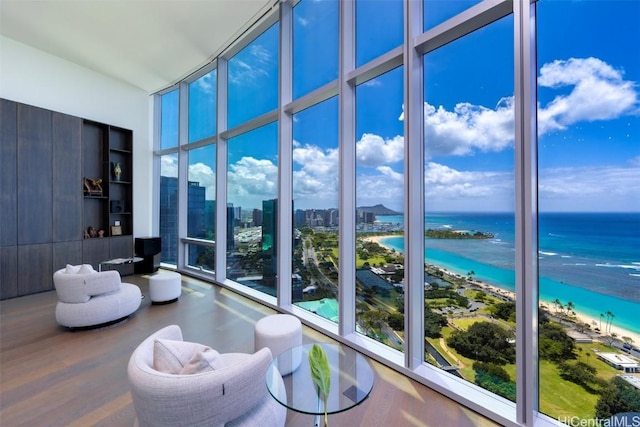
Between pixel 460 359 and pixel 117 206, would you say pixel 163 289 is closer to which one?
pixel 117 206

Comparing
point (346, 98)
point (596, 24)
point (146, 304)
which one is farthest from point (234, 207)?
point (596, 24)

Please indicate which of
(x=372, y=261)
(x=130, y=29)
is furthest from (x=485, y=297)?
(x=130, y=29)

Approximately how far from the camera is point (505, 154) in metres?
2.06

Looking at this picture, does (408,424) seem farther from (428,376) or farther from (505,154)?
(505,154)

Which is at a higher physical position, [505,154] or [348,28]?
[348,28]

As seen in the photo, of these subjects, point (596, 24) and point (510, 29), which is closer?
point (596, 24)

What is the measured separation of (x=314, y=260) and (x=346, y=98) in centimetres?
207

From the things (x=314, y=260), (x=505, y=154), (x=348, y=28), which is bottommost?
(x=314, y=260)

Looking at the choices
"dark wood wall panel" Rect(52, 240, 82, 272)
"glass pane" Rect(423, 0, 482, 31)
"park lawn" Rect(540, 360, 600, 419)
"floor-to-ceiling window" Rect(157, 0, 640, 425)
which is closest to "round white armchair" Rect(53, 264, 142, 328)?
"dark wood wall panel" Rect(52, 240, 82, 272)

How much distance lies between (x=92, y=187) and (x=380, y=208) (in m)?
5.85

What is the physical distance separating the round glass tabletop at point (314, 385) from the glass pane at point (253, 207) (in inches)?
89.8

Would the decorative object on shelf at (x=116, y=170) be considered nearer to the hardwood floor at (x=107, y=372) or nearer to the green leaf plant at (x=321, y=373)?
the hardwood floor at (x=107, y=372)

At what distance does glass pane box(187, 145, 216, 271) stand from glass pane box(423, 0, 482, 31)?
171 inches

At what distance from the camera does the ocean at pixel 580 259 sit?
1627 mm
